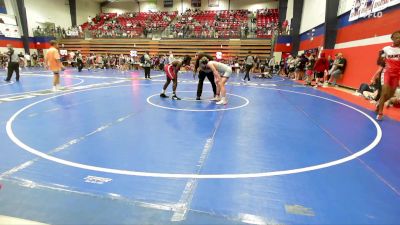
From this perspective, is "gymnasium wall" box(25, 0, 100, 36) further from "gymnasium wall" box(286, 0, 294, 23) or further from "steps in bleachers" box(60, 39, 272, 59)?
"gymnasium wall" box(286, 0, 294, 23)

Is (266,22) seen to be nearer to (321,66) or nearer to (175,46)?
(175,46)

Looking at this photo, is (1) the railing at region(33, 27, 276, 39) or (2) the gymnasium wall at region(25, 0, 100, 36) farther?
(2) the gymnasium wall at region(25, 0, 100, 36)

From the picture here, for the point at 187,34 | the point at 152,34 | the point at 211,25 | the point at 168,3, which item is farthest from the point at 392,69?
the point at 168,3

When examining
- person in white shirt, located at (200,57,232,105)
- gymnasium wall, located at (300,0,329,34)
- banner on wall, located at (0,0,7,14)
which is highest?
banner on wall, located at (0,0,7,14)

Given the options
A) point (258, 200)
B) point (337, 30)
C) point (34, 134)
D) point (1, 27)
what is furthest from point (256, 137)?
point (1, 27)

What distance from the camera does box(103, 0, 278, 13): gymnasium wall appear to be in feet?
107

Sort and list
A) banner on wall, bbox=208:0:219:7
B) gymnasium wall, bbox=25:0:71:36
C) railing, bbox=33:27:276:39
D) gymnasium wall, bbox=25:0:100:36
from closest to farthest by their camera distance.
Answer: railing, bbox=33:27:276:39 → gymnasium wall, bbox=25:0:71:36 → gymnasium wall, bbox=25:0:100:36 → banner on wall, bbox=208:0:219:7

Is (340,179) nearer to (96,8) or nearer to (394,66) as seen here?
(394,66)

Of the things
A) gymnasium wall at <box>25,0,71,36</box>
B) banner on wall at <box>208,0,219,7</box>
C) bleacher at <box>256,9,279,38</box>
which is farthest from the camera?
banner on wall at <box>208,0,219,7</box>

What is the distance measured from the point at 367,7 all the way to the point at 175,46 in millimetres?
19487

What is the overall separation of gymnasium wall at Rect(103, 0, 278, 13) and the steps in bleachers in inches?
360

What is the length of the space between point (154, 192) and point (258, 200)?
1.08 metres

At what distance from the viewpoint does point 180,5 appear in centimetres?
3538

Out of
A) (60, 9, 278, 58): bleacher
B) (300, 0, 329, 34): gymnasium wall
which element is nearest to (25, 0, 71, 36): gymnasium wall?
(60, 9, 278, 58): bleacher
